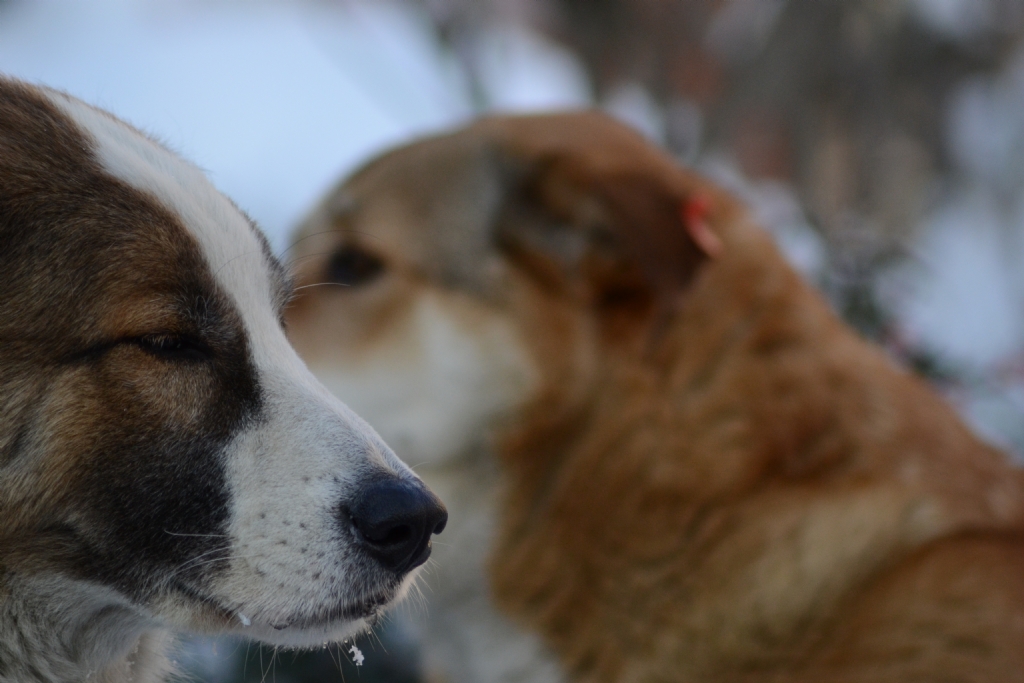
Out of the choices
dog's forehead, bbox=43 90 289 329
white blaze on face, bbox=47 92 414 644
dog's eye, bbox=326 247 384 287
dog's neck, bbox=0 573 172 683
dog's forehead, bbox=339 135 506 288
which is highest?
dog's forehead, bbox=339 135 506 288

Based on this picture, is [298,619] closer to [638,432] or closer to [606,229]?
[638,432]

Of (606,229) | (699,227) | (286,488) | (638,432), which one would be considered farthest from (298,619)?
Answer: (699,227)

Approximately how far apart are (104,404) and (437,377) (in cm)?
143

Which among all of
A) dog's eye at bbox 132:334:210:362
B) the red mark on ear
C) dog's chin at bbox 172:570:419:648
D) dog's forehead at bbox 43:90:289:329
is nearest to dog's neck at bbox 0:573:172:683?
dog's chin at bbox 172:570:419:648

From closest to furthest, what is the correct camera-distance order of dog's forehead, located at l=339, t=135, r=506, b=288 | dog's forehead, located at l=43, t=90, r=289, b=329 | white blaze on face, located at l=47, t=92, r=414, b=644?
1. white blaze on face, located at l=47, t=92, r=414, b=644
2. dog's forehead, located at l=43, t=90, r=289, b=329
3. dog's forehead, located at l=339, t=135, r=506, b=288

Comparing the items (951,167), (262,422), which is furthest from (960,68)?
(262,422)

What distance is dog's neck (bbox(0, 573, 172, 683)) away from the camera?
1643 mm

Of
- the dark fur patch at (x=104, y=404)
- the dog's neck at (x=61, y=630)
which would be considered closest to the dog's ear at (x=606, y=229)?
the dark fur patch at (x=104, y=404)

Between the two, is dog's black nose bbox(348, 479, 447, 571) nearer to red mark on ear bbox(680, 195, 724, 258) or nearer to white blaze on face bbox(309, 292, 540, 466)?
white blaze on face bbox(309, 292, 540, 466)

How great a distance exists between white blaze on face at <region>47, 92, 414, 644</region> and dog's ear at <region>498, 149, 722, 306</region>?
121 centimetres

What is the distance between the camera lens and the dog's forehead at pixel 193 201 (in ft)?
5.89

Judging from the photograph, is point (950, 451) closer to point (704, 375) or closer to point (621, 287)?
point (704, 375)

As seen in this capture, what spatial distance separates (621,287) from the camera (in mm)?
2818

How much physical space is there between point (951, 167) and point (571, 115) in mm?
7389
